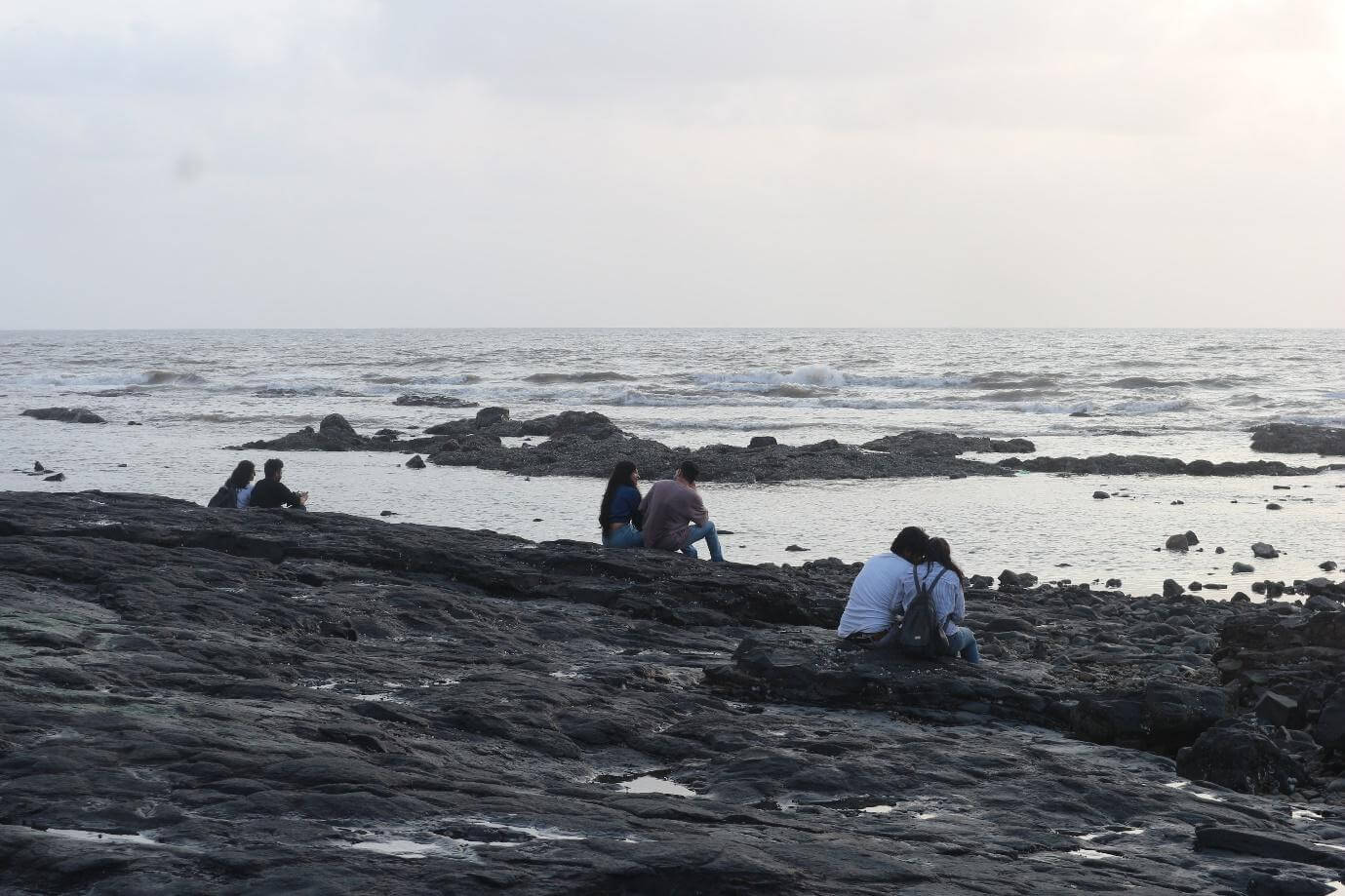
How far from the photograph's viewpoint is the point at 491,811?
5.40 metres

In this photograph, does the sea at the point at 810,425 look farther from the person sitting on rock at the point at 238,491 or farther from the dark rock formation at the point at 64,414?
the person sitting on rock at the point at 238,491

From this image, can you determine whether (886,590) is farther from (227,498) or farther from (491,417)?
(491,417)

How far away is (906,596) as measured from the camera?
9.72m

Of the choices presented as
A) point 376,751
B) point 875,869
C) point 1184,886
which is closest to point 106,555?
point 376,751

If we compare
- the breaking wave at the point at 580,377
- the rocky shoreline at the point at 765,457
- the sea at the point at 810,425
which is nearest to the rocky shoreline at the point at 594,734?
the sea at the point at 810,425

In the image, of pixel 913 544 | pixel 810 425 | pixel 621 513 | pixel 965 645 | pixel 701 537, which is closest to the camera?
pixel 913 544

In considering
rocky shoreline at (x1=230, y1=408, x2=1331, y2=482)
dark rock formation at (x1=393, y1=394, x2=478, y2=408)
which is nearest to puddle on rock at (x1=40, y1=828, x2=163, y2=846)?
rocky shoreline at (x1=230, y1=408, x2=1331, y2=482)

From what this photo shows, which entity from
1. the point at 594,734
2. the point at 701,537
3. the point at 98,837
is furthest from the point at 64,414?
the point at 98,837

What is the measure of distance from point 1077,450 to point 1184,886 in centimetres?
3206

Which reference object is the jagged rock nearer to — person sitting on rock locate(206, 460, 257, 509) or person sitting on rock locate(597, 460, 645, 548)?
person sitting on rock locate(597, 460, 645, 548)

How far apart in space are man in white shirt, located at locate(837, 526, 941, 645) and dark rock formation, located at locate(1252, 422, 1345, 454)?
2985 centimetres

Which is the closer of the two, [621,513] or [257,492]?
[621,513]

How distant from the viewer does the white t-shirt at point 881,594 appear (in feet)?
32.0

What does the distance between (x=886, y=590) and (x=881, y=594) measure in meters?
0.05
